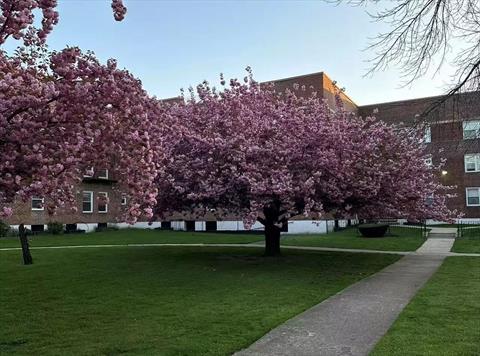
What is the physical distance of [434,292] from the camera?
34.4 ft

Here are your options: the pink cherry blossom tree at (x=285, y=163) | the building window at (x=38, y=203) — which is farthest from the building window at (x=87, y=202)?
the pink cherry blossom tree at (x=285, y=163)

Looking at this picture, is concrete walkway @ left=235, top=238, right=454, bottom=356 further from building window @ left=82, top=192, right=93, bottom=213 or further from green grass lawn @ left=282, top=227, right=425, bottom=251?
building window @ left=82, top=192, right=93, bottom=213

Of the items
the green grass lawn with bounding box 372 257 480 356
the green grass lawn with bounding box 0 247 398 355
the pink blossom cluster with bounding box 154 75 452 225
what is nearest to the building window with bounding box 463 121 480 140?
the green grass lawn with bounding box 372 257 480 356

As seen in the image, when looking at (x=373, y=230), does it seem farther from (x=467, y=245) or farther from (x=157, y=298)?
(x=157, y=298)

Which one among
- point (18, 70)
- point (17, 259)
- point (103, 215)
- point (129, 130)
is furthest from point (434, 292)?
point (103, 215)

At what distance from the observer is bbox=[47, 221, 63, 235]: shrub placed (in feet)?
102

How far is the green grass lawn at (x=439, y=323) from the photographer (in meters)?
6.21

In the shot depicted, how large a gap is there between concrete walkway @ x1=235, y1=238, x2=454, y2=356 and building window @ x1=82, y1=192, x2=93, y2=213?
88.4 feet

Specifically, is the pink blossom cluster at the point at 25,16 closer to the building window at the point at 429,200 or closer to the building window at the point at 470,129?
the building window at the point at 470,129

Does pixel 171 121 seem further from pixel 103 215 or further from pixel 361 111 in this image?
pixel 361 111

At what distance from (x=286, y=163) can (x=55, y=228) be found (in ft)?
69.2

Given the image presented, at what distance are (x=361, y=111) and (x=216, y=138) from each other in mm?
32172

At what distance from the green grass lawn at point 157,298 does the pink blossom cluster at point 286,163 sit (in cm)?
180

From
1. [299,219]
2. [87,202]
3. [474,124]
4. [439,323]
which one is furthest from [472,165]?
[439,323]
